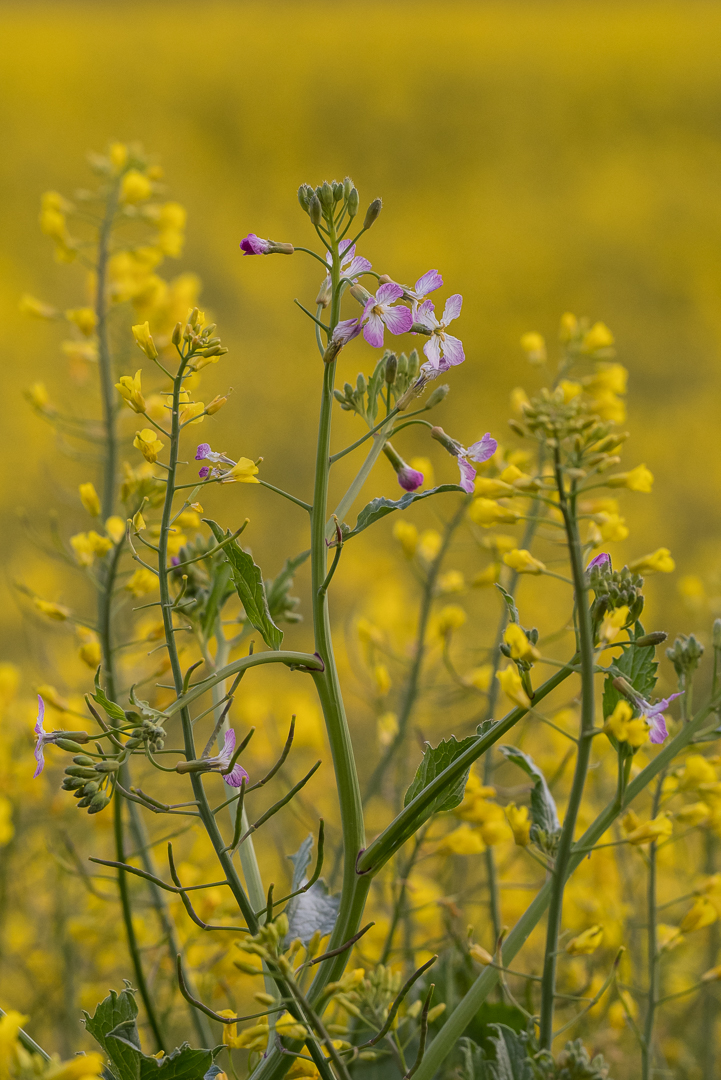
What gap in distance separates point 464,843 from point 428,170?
13.2 ft

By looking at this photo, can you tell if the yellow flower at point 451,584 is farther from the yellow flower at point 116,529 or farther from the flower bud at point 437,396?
the flower bud at point 437,396

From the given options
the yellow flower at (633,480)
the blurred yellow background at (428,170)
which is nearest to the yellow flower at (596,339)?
the yellow flower at (633,480)

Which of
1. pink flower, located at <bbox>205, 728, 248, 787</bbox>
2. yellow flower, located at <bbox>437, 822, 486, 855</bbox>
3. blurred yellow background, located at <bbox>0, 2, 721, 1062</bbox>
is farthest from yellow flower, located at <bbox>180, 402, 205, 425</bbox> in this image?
blurred yellow background, located at <bbox>0, 2, 721, 1062</bbox>

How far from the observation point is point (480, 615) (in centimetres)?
247

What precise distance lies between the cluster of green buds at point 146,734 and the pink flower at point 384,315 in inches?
6.0

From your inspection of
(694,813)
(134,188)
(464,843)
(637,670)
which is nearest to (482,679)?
(464,843)

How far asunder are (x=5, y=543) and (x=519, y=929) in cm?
292

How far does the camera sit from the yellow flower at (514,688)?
31 cm

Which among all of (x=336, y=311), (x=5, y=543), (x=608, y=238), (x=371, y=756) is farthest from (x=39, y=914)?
(x=608, y=238)

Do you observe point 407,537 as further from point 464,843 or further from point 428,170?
point 428,170

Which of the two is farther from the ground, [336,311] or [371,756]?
[371,756]

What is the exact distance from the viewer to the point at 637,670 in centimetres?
34

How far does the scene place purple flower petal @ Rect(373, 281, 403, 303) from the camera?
1.05ft

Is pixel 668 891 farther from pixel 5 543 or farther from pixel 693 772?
pixel 5 543
